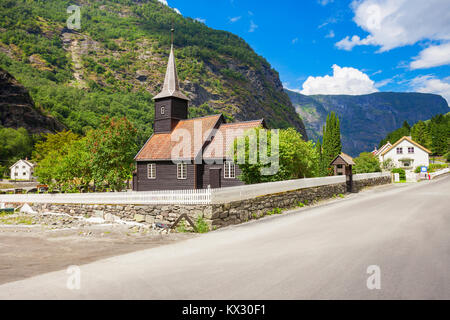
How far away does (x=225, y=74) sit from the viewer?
550 feet

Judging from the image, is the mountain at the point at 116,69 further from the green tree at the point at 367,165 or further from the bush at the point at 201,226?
the bush at the point at 201,226

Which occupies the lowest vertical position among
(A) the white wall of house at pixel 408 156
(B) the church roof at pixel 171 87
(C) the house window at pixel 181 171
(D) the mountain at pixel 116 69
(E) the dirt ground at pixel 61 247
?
(E) the dirt ground at pixel 61 247

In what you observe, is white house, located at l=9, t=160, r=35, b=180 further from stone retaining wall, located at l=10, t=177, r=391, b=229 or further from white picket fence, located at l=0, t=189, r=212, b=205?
stone retaining wall, located at l=10, t=177, r=391, b=229

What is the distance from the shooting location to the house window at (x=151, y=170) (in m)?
32.3

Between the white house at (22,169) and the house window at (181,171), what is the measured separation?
62624 millimetres

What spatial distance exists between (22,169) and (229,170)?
72.1 metres

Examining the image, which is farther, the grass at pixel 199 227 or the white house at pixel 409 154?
the white house at pixel 409 154

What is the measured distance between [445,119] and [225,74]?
374 ft

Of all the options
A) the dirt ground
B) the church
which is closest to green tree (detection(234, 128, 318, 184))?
the church

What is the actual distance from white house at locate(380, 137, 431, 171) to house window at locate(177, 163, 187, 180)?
50848 mm

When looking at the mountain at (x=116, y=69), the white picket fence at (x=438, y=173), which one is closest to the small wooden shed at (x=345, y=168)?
the white picket fence at (x=438, y=173)

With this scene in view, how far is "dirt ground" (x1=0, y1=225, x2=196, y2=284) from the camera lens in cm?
781
